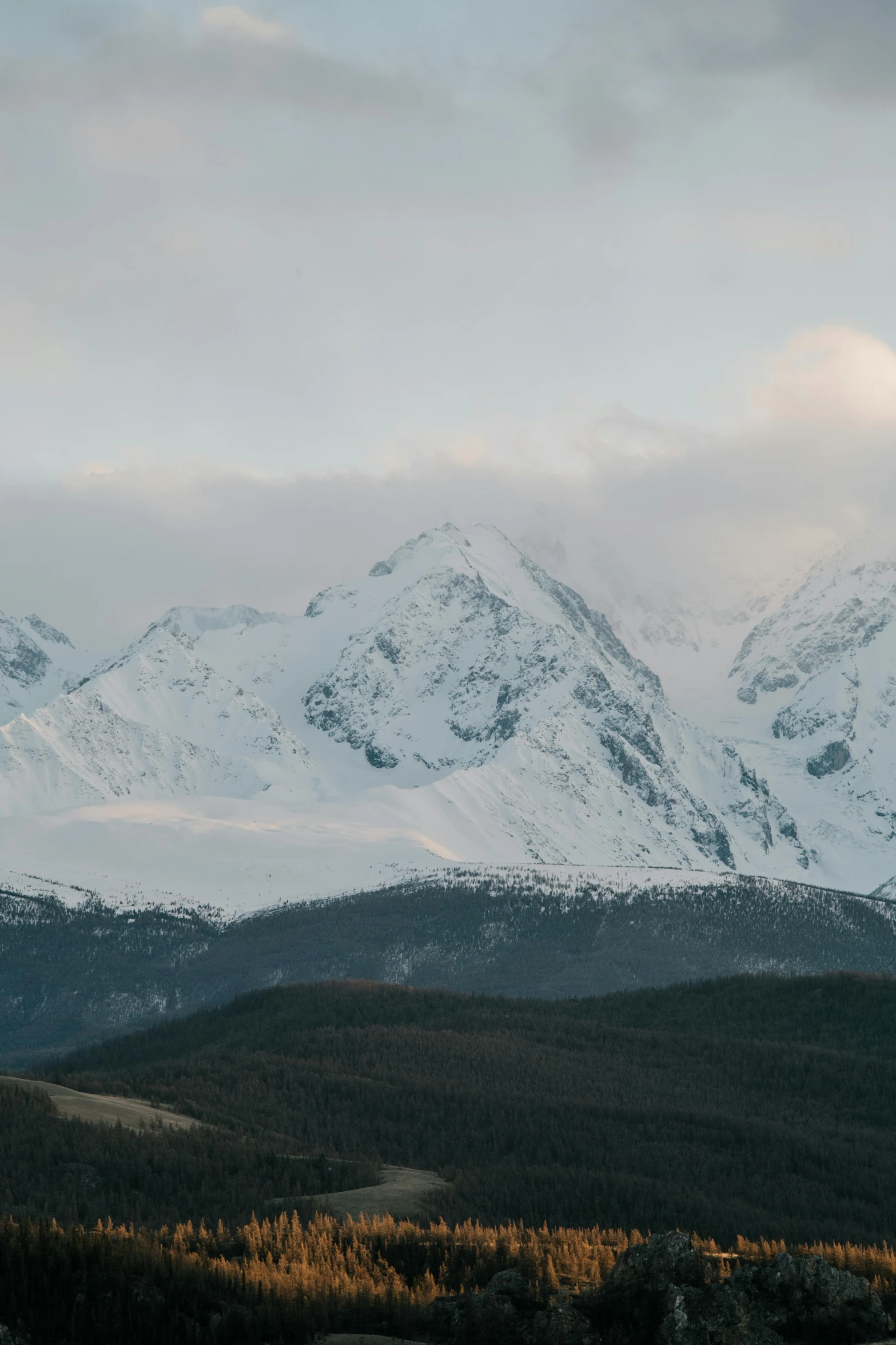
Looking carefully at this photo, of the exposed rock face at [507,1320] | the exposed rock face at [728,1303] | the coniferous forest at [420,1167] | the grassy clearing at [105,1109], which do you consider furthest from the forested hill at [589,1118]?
the exposed rock face at [728,1303]

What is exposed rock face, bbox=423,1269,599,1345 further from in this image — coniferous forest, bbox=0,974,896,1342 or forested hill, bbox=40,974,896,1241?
forested hill, bbox=40,974,896,1241

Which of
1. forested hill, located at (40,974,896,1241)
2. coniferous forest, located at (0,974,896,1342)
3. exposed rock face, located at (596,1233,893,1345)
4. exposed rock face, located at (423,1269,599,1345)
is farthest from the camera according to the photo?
forested hill, located at (40,974,896,1241)

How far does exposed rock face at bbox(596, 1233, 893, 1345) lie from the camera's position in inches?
1843

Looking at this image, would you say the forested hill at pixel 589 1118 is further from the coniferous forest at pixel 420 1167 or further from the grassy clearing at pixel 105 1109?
the grassy clearing at pixel 105 1109

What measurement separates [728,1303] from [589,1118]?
102889 mm

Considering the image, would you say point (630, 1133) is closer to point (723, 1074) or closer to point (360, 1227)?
point (723, 1074)

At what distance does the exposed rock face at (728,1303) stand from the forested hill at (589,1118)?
4440cm

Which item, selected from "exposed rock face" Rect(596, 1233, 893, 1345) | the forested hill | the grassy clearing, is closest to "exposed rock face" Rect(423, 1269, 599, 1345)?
"exposed rock face" Rect(596, 1233, 893, 1345)

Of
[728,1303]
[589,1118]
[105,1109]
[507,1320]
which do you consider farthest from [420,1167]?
[728,1303]

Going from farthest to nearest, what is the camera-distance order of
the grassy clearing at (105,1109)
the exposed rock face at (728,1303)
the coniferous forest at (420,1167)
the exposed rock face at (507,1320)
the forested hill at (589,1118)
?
the grassy clearing at (105,1109)
the forested hill at (589,1118)
the coniferous forest at (420,1167)
the exposed rock face at (507,1320)
the exposed rock face at (728,1303)

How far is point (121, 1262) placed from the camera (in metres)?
48.8

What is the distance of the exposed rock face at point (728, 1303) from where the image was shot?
46.8m

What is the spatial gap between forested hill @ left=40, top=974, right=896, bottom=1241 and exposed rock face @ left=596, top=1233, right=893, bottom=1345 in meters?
44.4

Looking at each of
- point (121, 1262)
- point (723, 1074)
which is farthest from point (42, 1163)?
point (723, 1074)
